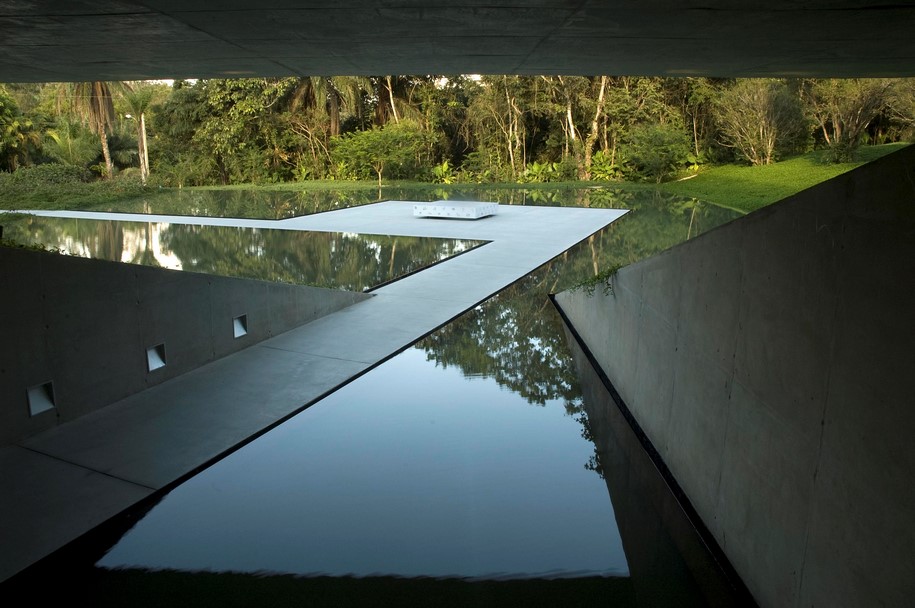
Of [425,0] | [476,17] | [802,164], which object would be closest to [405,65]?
[476,17]

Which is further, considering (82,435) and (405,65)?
(405,65)

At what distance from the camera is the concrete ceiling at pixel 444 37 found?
387 centimetres

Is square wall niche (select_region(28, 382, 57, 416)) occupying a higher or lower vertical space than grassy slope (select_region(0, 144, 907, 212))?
lower

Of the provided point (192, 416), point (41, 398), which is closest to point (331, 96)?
point (192, 416)

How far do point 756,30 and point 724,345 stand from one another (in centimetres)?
210

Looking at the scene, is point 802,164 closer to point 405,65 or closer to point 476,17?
point 405,65

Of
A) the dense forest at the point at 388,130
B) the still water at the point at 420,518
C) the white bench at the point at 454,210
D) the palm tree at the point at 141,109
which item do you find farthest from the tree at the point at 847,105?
the palm tree at the point at 141,109

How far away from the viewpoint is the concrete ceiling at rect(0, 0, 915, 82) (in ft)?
12.7

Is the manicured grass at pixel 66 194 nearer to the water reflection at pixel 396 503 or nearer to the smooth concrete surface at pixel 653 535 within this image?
the water reflection at pixel 396 503

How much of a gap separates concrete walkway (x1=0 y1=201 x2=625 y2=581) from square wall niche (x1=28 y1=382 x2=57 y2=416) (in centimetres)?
21

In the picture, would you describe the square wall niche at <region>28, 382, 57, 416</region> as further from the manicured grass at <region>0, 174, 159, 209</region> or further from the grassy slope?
the manicured grass at <region>0, 174, 159, 209</region>

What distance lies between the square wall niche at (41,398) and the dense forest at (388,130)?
100 ft

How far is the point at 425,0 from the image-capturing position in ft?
12.3

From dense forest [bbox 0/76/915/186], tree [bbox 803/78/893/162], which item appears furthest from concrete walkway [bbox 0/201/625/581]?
dense forest [bbox 0/76/915/186]
